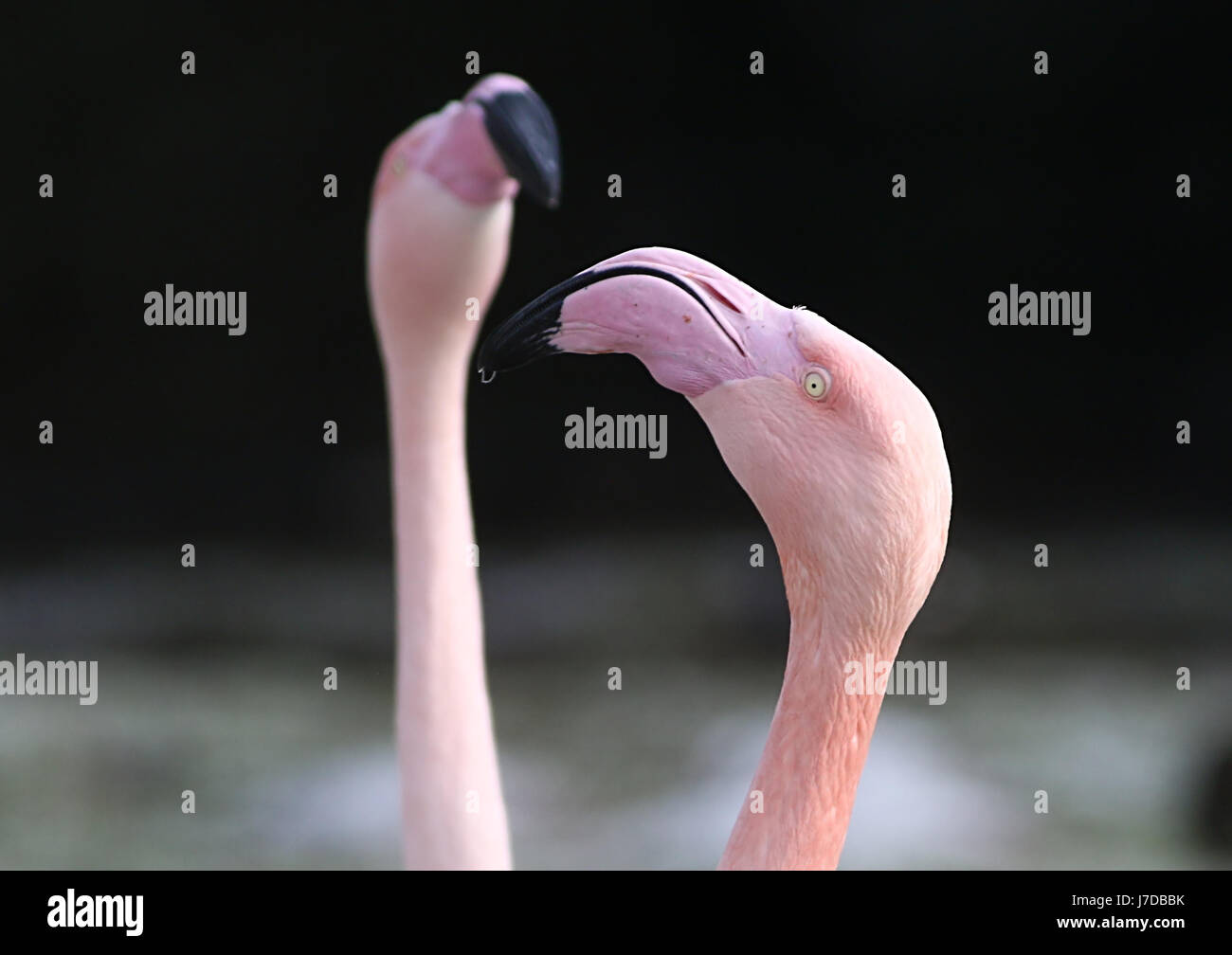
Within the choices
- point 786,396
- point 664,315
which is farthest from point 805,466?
point 664,315

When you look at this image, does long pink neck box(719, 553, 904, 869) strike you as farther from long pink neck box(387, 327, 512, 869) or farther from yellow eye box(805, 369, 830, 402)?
long pink neck box(387, 327, 512, 869)

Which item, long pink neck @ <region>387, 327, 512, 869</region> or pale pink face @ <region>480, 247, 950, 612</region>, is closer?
pale pink face @ <region>480, 247, 950, 612</region>

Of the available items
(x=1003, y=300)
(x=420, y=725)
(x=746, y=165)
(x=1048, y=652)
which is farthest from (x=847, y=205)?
(x=420, y=725)

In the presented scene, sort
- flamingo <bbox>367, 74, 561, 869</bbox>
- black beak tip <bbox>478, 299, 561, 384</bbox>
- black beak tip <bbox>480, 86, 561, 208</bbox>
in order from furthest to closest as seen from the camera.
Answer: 1. flamingo <bbox>367, 74, 561, 869</bbox>
2. black beak tip <bbox>480, 86, 561, 208</bbox>
3. black beak tip <bbox>478, 299, 561, 384</bbox>

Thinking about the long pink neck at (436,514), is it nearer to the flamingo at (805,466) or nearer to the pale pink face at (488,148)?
the pale pink face at (488,148)

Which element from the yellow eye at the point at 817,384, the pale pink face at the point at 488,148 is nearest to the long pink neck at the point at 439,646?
the pale pink face at the point at 488,148

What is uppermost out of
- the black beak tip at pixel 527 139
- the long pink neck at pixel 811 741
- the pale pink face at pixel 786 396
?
the black beak tip at pixel 527 139

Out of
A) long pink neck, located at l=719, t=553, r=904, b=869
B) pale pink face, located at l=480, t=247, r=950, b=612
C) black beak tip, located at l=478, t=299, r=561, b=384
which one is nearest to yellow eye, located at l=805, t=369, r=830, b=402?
pale pink face, located at l=480, t=247, r=950, b=612

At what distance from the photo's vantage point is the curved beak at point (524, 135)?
4.95 feet

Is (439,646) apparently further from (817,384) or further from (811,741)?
(817,384)

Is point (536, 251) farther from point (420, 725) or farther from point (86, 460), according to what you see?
point (420, 725)

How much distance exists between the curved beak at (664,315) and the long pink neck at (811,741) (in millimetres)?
219

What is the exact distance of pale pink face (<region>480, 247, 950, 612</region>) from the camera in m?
1.23

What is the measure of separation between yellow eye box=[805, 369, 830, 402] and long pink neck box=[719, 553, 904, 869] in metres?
0.17
